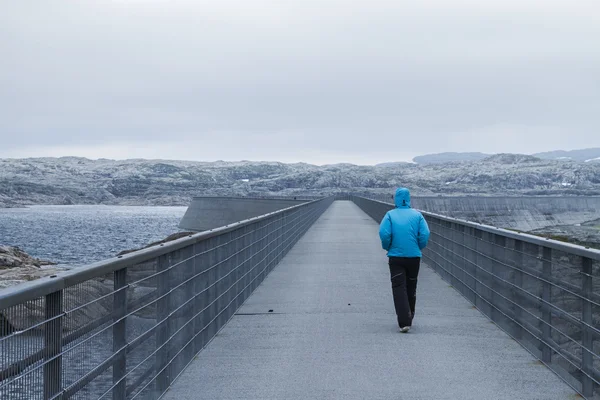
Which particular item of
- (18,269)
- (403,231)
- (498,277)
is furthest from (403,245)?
(18,269)

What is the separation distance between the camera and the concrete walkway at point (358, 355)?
23.9 feet

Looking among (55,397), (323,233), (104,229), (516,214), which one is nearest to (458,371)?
(55,397)

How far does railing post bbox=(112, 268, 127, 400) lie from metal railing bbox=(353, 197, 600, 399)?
369cm

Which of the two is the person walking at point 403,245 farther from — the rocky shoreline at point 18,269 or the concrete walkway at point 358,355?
the rocky shoreline at point 18,269

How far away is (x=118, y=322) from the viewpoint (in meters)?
5.60

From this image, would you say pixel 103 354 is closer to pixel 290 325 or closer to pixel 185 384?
pixel 185 384

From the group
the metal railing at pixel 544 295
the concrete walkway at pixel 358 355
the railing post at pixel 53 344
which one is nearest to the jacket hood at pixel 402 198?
the metal railing at pixel 544 295

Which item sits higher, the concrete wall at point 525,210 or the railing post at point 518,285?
the railing post at point 518,285

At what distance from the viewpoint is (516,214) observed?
92.3 meters

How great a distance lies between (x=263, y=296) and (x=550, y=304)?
6398mm

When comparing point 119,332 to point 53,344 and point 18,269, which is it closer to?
point 53,344

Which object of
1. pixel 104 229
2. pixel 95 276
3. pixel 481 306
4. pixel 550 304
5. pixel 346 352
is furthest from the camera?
pixel 104 229

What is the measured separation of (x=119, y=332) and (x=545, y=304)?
4540 mm

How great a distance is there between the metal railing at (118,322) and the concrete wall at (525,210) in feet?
246
